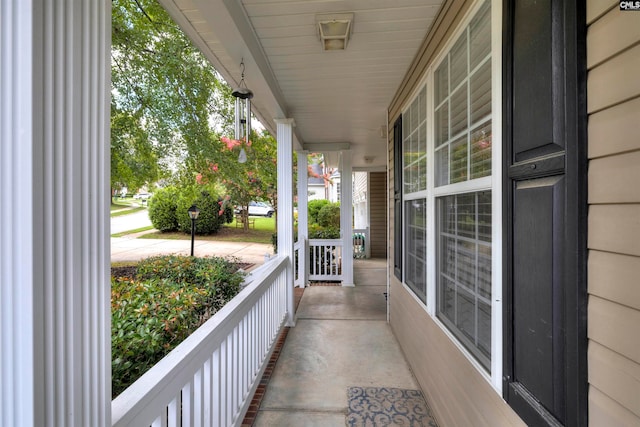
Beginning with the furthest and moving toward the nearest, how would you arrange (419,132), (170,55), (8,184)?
(170,55)
(419,132)
(8,184)

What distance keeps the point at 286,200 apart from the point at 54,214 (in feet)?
9.95

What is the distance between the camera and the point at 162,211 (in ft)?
45.8

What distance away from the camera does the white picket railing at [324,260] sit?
5836 mm

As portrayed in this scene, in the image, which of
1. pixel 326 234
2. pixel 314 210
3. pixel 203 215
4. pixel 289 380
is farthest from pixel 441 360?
pixel 203 215

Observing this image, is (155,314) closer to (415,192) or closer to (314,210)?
(415,192)

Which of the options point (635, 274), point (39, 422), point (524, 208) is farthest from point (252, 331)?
point (635, 274)

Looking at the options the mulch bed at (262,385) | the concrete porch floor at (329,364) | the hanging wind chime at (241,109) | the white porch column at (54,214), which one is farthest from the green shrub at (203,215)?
the white porch column at (54,214)

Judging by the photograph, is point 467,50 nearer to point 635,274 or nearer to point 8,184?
point 635,274

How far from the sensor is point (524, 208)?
1.04 m

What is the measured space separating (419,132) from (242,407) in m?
2.29

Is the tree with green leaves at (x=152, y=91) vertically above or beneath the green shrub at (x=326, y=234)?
above

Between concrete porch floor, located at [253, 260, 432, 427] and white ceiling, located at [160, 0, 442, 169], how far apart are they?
2404 millimetres

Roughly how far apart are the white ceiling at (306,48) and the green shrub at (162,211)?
1186 centimetres

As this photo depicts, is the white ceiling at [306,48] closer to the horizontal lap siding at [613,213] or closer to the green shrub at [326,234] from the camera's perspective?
the horizontal lap siding at [613,213]
